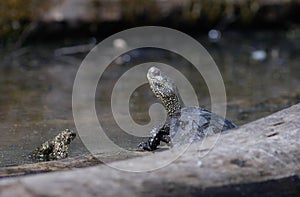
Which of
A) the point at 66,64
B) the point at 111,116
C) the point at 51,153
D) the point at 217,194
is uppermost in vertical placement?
the point at 66,64

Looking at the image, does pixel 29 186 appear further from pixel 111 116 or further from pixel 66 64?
pixel 66 64

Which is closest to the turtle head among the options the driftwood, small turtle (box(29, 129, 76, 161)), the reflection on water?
the reflection on water

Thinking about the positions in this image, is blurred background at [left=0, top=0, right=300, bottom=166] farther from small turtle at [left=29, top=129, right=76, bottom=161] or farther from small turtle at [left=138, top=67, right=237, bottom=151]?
small turtle at [left=138, top=67, right=237, bottom=151]

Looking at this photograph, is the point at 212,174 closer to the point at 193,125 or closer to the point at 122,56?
the point at 193,125

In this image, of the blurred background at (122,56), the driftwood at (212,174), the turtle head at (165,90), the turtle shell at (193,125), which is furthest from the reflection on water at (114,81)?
the driftwood at (212,174)

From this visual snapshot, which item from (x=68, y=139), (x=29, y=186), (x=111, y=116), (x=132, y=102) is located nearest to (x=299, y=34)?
(x=132, y=102)

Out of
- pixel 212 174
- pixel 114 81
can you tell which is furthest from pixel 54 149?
pixel 114 81
